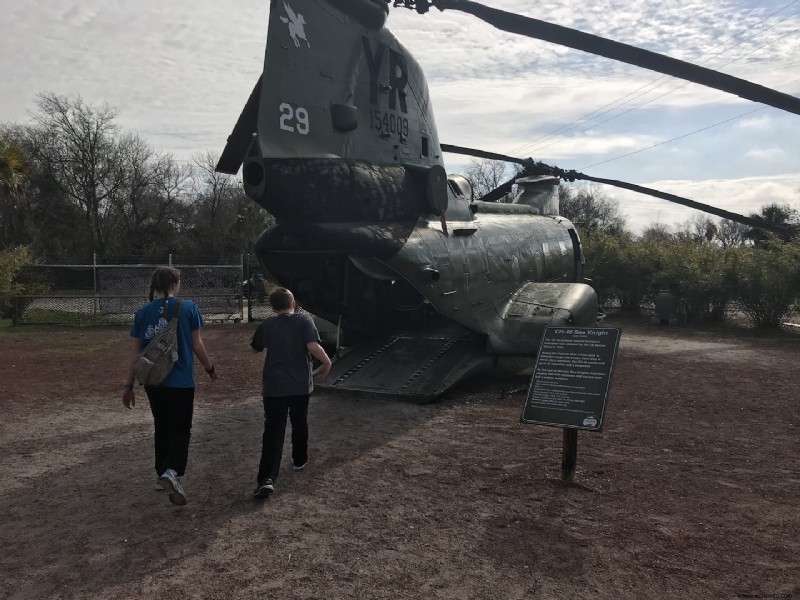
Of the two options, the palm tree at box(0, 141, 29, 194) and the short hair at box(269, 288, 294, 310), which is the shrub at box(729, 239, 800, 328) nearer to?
the short hair at box(269, 288, 294, 310)

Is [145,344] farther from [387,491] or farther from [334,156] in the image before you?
[334,156]

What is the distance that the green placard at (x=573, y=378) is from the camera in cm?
513

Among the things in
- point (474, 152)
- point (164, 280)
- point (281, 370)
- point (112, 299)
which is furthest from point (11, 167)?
point (281, 370)

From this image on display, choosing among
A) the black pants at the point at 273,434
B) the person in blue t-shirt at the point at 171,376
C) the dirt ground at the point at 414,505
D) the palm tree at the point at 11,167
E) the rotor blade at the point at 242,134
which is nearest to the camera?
the dirt ground at the point at 414,505

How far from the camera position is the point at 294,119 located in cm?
702

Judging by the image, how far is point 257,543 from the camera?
13.8 feet

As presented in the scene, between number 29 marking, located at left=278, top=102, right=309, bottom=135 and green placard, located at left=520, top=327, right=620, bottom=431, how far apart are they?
357 centimetres

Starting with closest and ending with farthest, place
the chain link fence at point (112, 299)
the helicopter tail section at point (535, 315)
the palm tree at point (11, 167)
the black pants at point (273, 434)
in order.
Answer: the black pants at point (273, 434) → the helicopter tail section at point (535, 315) → the palm tree at point (11, 167) → the chain link fence at point (112, 299)

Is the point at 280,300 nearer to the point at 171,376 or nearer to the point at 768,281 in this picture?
the point at 171,376

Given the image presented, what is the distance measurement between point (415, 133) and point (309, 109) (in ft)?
7.57

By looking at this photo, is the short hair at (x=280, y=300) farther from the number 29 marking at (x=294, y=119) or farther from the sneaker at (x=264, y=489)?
the number 29 marking at (x=294, y=119)

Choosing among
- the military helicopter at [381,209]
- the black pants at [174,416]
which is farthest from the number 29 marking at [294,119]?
the black pants at [174,416]

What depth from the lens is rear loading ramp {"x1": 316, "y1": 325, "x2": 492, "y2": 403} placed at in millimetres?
8508

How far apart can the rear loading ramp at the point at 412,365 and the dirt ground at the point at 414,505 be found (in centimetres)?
23
